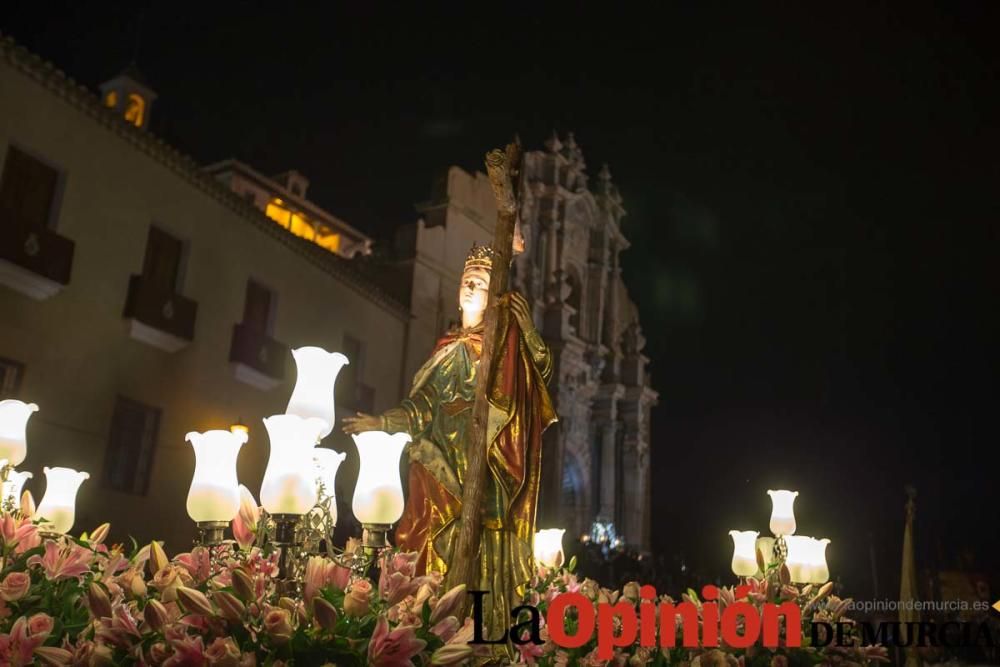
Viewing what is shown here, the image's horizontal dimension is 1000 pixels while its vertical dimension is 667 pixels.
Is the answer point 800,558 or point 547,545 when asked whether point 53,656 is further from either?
point 800,558

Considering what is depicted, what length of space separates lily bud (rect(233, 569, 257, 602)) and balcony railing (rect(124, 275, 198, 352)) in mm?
11611

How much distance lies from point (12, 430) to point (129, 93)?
18.8m

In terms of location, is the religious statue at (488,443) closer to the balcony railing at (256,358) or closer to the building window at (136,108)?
the balcony railing at (256,358)

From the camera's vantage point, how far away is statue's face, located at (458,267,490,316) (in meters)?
6.20

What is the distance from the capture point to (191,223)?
14.5 m

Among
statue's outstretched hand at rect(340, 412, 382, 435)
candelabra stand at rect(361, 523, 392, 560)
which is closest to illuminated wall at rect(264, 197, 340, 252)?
statue's outstretched hand at rect(340, 412, 382, 435)

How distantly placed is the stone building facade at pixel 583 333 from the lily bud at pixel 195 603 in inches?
761

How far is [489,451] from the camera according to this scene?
15.5 feet

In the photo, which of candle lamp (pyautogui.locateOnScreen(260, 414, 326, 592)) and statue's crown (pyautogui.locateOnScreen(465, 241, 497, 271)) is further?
statue's crown (pyautogui.locateOnScreen(465, 241, 497, 271))

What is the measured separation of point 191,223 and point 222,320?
1.65 m

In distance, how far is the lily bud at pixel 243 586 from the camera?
2398 millimetres

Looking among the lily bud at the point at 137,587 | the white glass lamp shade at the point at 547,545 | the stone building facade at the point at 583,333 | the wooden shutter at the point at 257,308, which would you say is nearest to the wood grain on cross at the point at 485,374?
the lily bud at the point at 137,587

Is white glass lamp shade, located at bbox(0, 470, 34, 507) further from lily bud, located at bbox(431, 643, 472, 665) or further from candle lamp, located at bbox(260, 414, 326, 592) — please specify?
lily bud, located at bbox(431, 643, 472, 665)

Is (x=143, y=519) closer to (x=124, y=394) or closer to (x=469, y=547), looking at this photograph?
(x=124, y=394)
